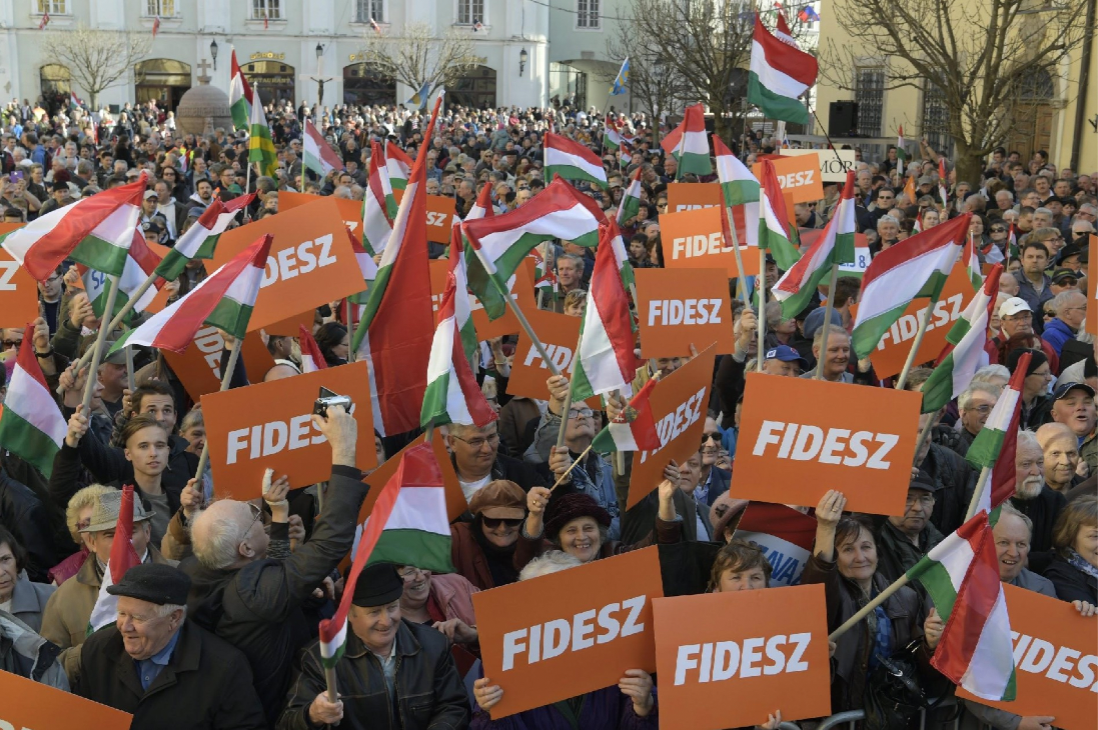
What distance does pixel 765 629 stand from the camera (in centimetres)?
461

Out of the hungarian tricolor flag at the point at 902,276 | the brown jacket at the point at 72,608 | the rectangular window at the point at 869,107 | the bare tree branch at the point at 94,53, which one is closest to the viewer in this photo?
the brown jacket at the point at 72,608

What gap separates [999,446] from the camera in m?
5.08

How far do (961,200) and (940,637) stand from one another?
1247cm

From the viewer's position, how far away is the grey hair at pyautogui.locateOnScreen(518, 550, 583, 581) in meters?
4.84

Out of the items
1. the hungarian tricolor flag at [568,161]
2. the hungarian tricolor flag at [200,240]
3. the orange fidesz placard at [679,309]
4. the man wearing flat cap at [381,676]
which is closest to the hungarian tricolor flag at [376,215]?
the hungarian tricolor flag at [200,240]

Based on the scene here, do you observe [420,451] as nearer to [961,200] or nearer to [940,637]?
[940,637]

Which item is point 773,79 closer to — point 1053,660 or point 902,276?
point 902,276

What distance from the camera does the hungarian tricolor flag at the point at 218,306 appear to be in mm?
5887

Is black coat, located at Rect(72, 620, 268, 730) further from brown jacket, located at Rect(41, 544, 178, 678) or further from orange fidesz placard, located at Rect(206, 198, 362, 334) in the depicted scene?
orange fidesz placard, located at Rect(206, 198, 362, 334)

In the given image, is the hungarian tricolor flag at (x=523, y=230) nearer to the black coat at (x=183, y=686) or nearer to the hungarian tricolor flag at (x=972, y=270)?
the hungarian tricolor flag at (x=972, y=270)

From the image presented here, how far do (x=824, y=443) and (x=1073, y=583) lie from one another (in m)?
1.20

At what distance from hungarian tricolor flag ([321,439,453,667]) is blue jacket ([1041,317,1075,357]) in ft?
20.0

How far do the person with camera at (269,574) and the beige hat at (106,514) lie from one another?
0.41 m

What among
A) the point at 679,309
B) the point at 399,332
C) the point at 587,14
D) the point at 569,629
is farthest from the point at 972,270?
the point at 587,14
